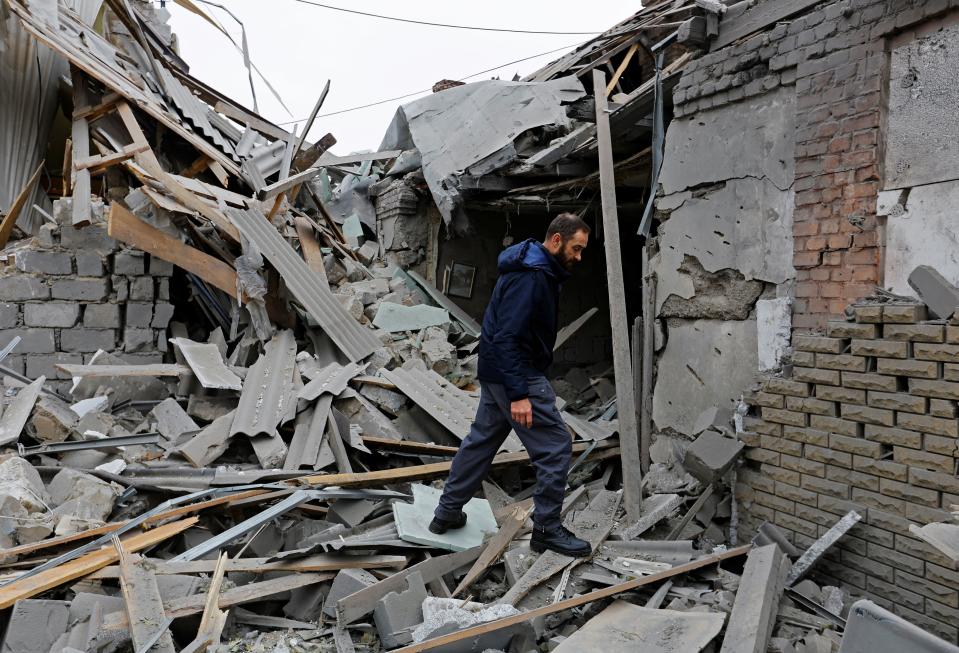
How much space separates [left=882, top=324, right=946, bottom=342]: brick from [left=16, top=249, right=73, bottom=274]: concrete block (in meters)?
6.20

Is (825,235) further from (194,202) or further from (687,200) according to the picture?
(194,202)

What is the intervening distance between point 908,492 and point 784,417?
2.30 ft

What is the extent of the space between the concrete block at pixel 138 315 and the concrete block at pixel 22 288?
25.6 inches

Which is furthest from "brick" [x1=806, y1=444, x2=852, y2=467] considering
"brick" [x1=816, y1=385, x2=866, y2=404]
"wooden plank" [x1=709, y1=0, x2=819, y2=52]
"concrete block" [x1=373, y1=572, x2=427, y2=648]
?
"wooden plank" [x1=709, y1=0, x2=819, y2=52]

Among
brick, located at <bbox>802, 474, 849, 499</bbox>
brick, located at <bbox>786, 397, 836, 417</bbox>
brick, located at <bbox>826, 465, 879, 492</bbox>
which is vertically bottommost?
brick, located at <bbox>802, 474, 849, 499</bbox>

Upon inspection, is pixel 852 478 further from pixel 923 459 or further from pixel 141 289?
pixel 141 289

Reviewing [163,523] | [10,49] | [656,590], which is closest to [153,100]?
[10,49]

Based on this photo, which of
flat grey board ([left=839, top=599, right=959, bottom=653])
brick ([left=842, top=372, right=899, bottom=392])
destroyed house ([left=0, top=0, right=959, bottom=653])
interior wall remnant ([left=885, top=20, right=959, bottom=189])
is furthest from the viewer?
interior wall remnant ([left=885, top=20, right=959, bottom=189])

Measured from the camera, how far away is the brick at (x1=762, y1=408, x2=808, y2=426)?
3.55m

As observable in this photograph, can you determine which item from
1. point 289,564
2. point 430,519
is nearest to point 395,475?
point 430,519

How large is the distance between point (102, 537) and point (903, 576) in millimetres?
3870

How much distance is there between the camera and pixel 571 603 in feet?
9.86

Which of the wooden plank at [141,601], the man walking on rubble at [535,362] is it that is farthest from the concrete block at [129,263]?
the man walking on rubble at [535,362]

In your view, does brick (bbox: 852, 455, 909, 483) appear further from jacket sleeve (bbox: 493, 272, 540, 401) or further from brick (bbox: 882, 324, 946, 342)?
jacket sleeve (bbox: 493, 272, 540, 401)
